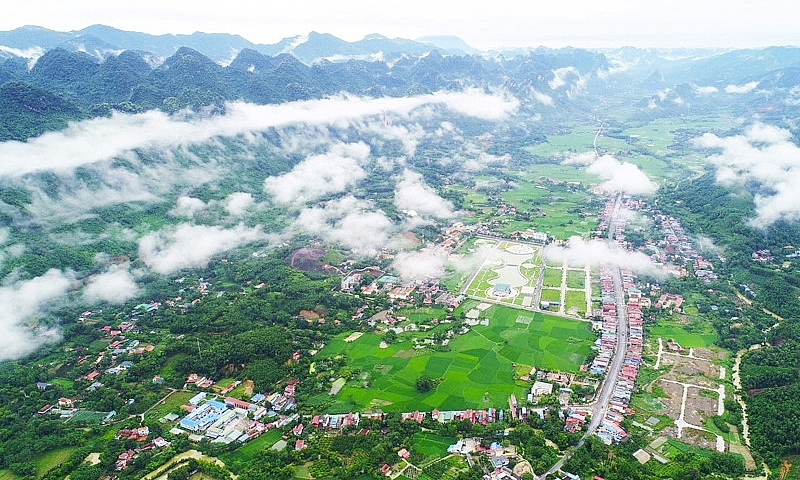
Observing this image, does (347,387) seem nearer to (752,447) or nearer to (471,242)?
(752,447)

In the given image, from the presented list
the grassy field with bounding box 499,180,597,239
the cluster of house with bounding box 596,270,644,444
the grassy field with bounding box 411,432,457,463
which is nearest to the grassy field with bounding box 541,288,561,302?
the cluster of house with bounding box 596,270,644,444

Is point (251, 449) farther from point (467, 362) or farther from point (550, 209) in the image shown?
point (550, 209)

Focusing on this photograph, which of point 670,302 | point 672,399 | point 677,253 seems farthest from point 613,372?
point 677,253

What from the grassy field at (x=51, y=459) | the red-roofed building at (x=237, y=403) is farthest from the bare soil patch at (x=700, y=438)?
the grassy field at (x=51, y=459)

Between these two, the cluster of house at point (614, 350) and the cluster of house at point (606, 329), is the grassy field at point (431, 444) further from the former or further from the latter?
the cluster of house at point (606, 329)

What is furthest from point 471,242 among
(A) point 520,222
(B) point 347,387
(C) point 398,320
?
(B) point 347,387
